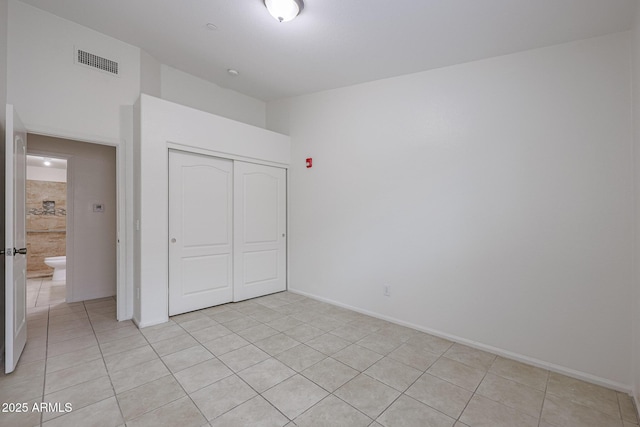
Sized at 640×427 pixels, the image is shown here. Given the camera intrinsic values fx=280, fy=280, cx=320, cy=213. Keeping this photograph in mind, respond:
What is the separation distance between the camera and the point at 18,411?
172cm

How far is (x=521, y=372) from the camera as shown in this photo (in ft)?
7.57

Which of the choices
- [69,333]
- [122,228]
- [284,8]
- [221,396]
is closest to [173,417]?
[221,396]

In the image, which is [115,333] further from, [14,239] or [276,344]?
[276,344]

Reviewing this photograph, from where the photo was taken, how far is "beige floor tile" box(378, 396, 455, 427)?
5.56ft

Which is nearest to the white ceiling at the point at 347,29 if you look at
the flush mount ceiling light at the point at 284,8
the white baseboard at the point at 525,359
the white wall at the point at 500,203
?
the flush mount ceiling light at the point at 284,8

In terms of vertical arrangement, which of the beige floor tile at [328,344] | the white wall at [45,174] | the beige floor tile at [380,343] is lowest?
the beige floor tile at [380,343]

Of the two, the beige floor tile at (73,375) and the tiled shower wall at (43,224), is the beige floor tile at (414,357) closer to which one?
the beige floor tile at (73,375)

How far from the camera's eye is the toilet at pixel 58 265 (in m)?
4.81

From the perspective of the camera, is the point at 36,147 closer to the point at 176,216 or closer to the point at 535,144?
the point at 176,216

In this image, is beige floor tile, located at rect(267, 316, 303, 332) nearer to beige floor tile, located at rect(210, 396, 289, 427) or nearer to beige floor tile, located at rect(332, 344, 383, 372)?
beige floor tile, located at rect(332, 344, 383, 372)

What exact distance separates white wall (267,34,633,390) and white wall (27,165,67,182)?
629cm

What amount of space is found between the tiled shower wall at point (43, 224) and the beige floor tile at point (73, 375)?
15.6 feet

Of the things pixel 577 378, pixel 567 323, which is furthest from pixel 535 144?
pixel 577 378

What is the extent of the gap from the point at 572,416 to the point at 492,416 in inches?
21.0
